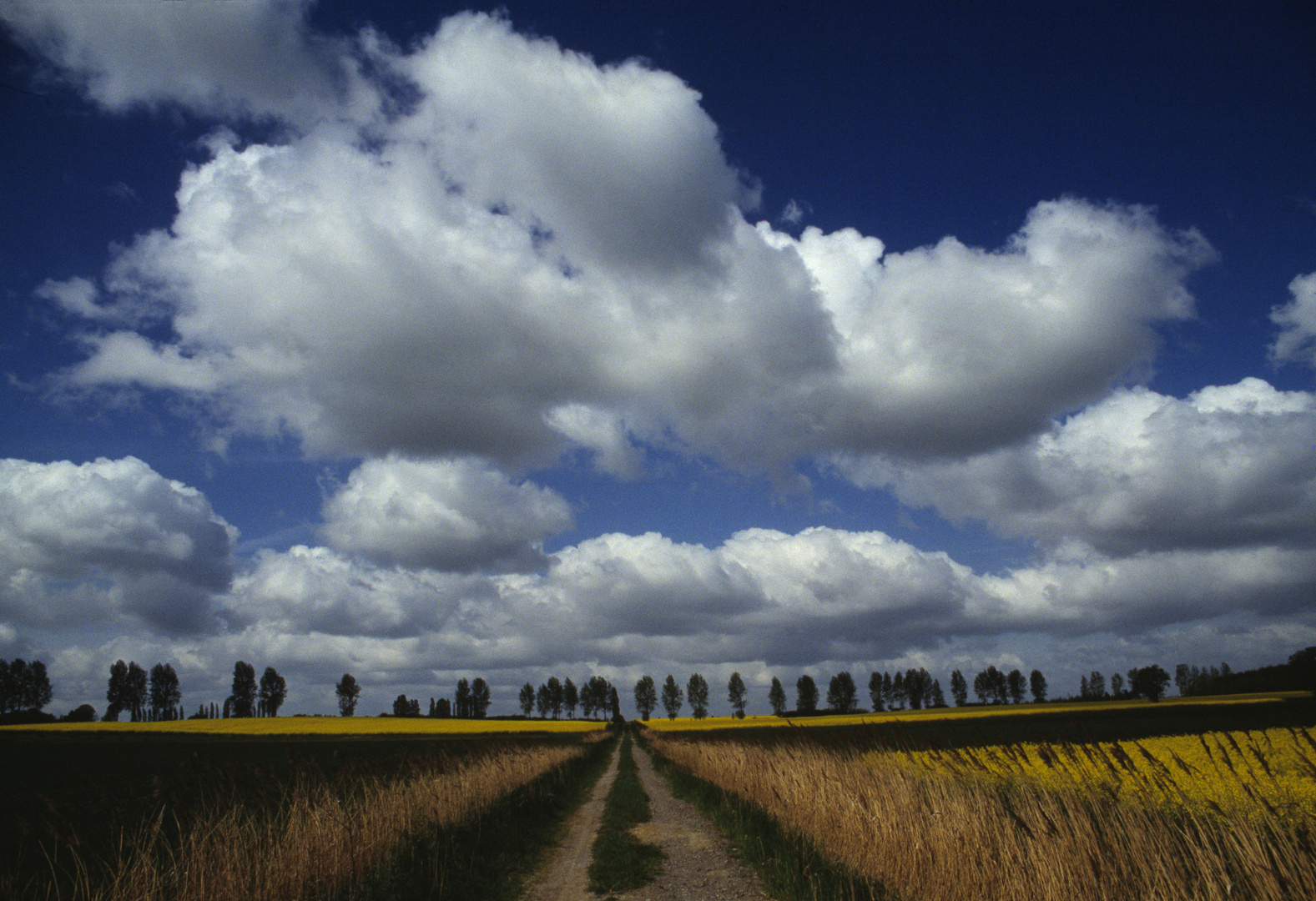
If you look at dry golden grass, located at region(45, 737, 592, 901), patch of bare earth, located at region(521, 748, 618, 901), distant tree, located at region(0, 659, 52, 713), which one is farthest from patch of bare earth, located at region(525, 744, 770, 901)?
distant tree, located at region(0, 659, 52, 713)

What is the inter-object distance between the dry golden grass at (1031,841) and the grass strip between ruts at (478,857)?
17.2ft

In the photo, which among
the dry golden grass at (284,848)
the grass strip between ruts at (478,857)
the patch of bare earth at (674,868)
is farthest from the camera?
the patch of bare earth at (674,868)

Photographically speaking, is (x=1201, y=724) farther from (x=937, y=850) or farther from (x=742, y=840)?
(x=937, y=850)

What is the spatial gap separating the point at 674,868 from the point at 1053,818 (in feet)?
A: 23.9

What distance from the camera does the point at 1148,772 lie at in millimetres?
12742

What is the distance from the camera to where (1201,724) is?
35.2 meters

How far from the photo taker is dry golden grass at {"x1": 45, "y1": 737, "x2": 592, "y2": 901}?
19.7 feet

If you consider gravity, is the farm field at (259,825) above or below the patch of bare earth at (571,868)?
above

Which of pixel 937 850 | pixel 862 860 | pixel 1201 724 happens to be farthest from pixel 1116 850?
pixel 1201 724

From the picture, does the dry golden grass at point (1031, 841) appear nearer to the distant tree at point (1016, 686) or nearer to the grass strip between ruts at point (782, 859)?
the grass strip between ruts at point (782, 859)

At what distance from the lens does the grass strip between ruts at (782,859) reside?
802 centimetres

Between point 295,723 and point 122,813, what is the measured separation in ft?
291

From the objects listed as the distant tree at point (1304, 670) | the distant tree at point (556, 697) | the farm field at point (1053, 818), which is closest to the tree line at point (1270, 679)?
the distant tree at point (1304, 670)

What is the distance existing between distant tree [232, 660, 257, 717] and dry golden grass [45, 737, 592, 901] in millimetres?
162608
